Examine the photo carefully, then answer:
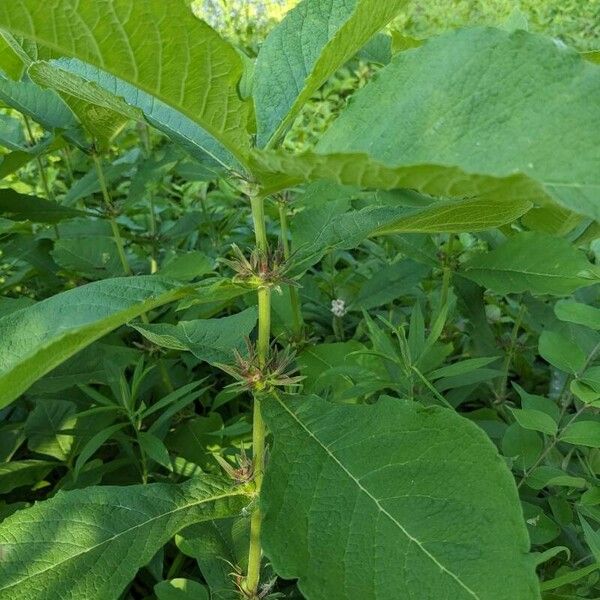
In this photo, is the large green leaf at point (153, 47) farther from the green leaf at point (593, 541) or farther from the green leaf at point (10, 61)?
the green leaf at point (593, 541)

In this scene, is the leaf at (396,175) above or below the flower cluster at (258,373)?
above

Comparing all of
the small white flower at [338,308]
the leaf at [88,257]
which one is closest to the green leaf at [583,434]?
the small white flower at [338,308]

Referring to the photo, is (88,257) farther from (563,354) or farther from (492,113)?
(492,113)

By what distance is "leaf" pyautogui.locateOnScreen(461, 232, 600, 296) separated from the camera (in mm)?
1357

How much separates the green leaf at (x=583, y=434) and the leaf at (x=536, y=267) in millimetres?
261

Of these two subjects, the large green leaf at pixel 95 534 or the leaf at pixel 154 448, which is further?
the leaf at pixel 154 448

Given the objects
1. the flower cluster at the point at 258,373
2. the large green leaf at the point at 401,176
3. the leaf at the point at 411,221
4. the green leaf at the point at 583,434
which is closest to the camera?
the large green leaf at the point at 401,176

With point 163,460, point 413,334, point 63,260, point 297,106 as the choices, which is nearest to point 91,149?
point 63,260

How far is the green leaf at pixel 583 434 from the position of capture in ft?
3.80

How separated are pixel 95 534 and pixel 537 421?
0.68 metres

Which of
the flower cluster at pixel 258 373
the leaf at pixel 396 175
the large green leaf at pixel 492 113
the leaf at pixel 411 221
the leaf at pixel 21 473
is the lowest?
the leaf at pixel 21 473

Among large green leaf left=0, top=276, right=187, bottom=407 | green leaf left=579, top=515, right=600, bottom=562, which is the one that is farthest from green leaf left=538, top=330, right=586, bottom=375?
large green leaf left=0, top=276, right=187, bottom=407

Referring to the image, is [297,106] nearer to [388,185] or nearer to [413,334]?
[388,185]

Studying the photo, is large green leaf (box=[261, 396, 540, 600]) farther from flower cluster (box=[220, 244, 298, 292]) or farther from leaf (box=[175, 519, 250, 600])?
leaf (box=[175, 519, 250, 600])
